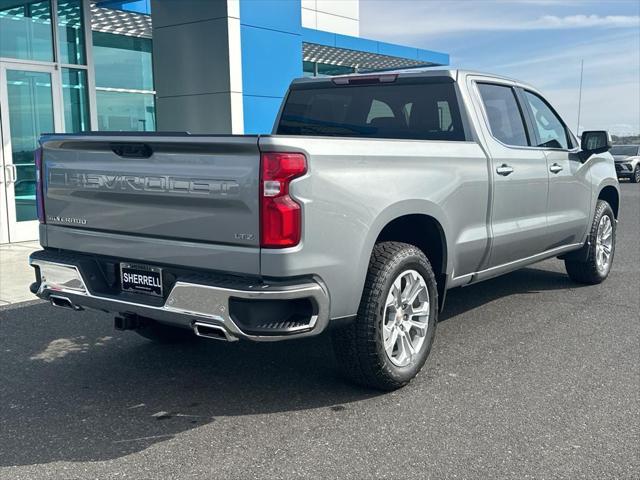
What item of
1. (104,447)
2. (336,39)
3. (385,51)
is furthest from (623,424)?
(385,51)

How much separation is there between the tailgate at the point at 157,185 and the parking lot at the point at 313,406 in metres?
Result: 1.02

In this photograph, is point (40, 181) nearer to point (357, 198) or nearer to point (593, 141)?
point (357, 198)

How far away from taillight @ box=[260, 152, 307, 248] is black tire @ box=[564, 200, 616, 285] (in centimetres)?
444

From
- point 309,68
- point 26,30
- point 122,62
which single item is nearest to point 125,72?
→ point 122,62

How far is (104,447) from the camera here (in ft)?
11.4

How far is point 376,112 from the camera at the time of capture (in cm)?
539

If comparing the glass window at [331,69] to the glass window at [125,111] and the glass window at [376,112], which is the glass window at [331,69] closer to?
the glass window at [125,111]

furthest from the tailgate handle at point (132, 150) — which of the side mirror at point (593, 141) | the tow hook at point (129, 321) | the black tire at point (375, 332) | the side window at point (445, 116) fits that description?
the side mirror at point (593, 141)

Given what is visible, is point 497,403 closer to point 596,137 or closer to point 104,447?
point 104,447

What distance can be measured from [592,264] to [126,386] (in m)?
4.81

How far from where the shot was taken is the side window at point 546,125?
605 cm

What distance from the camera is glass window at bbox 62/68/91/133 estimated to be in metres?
11.2

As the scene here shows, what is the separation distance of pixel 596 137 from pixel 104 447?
5172 mm

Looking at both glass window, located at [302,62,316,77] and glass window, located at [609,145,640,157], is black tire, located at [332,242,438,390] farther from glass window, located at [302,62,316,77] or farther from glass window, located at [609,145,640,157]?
glass window, located at [609,145,640,157]
